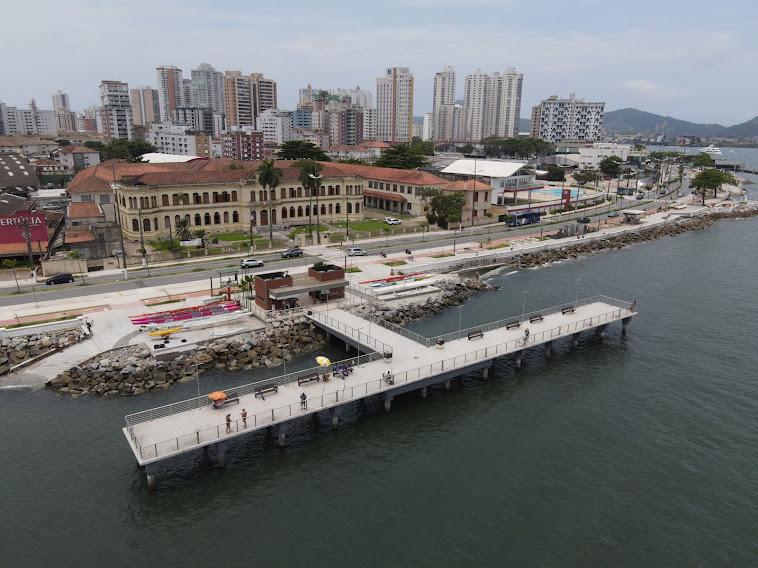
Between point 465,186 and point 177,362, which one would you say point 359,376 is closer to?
point 177,362

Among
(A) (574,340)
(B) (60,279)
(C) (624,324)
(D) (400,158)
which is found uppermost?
(D) (400,158)

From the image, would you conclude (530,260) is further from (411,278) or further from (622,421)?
(622,421)

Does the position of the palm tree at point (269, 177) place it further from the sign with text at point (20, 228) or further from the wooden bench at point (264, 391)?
the wooden bench at point (264, 391)

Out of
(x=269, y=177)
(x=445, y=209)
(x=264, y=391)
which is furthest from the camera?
(x=445, y=209)

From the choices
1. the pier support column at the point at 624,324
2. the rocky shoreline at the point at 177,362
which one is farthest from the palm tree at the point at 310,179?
the pier support column at the point at 624,324

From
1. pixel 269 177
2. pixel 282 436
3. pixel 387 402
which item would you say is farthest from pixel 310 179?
pixel 282 436

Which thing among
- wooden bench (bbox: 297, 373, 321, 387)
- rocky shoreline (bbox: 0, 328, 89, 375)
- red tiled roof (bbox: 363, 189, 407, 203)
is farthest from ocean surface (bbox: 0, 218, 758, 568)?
red tiled roof (bbox: 363, 189, 407, 203)

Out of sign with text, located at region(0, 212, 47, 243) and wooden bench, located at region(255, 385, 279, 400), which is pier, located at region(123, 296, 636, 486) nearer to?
wooden bench, located at region(255, 385, 279, 400)

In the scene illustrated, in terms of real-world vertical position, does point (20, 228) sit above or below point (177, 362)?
above
